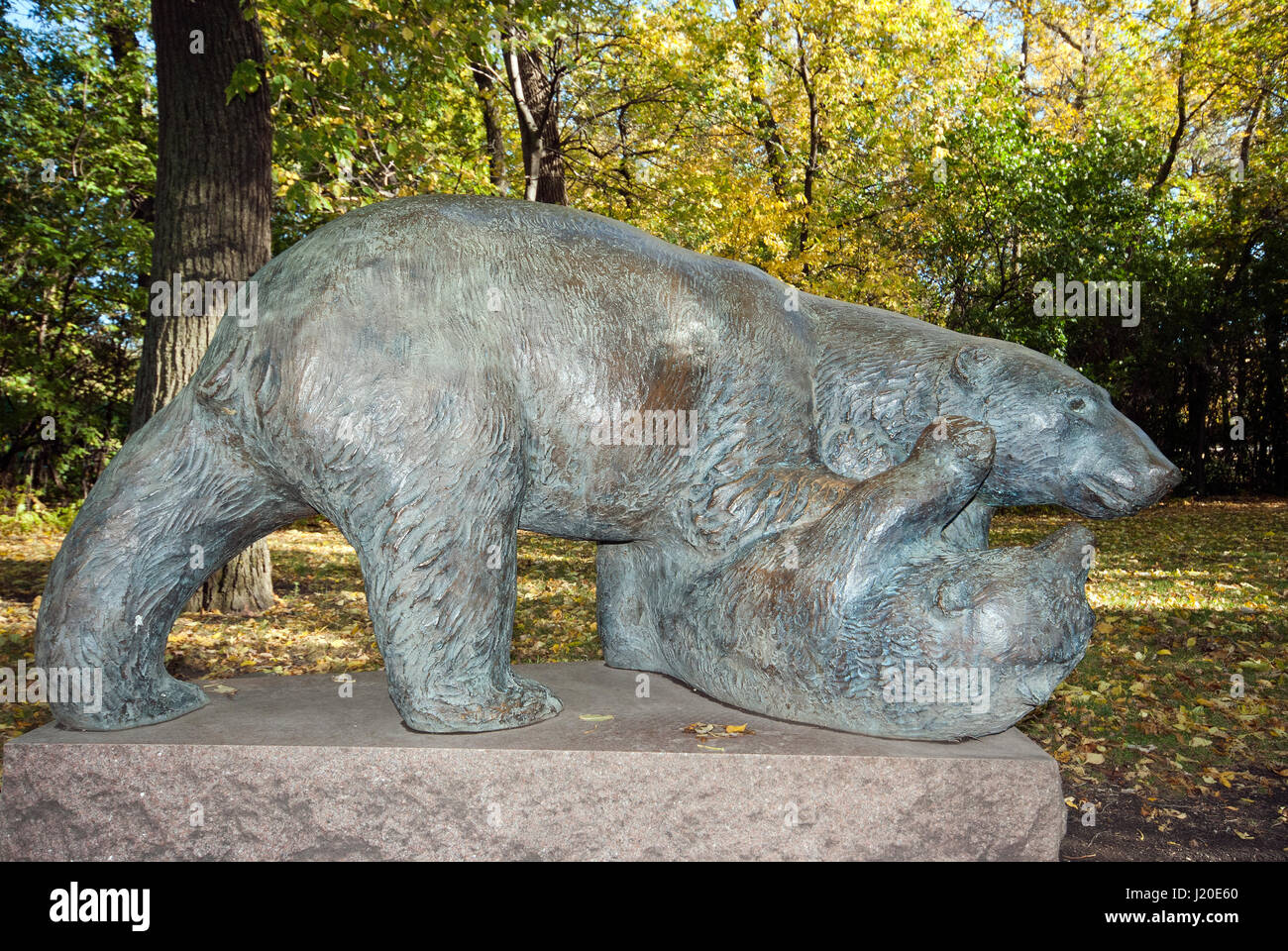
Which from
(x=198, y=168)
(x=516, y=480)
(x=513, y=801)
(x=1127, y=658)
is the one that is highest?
Result: (x=198, y=168)

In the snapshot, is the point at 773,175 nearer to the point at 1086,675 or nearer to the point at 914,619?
the point at 1086,675

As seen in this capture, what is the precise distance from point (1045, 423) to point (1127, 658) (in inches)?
170

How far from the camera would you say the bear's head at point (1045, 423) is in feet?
11.0

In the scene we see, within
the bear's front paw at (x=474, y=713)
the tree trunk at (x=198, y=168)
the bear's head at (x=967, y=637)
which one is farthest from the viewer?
the tree trunk at (x=198, y=168)

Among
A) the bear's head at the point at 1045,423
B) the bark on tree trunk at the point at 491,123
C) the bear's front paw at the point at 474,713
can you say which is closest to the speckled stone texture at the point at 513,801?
the bear's front paw at the point at 474,713

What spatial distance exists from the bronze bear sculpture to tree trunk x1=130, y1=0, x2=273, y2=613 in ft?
11.2

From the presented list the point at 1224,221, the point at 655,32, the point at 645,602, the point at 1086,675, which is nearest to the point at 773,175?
the point at 655,32

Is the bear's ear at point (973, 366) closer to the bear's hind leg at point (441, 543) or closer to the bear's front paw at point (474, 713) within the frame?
the bear's hind leg at point (441, 543)

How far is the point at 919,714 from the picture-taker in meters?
2.98

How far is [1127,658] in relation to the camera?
6875 mm

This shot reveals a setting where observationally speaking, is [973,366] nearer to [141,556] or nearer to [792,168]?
[141,556]

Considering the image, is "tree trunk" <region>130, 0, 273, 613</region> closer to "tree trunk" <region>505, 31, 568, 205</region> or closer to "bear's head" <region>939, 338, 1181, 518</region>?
"tree trunk" <region>505, 31, 568, 205</region>

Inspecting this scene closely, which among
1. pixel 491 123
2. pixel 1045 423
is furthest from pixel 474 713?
pixel 491 123

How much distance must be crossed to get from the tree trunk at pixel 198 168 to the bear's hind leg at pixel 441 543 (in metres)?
3.94
